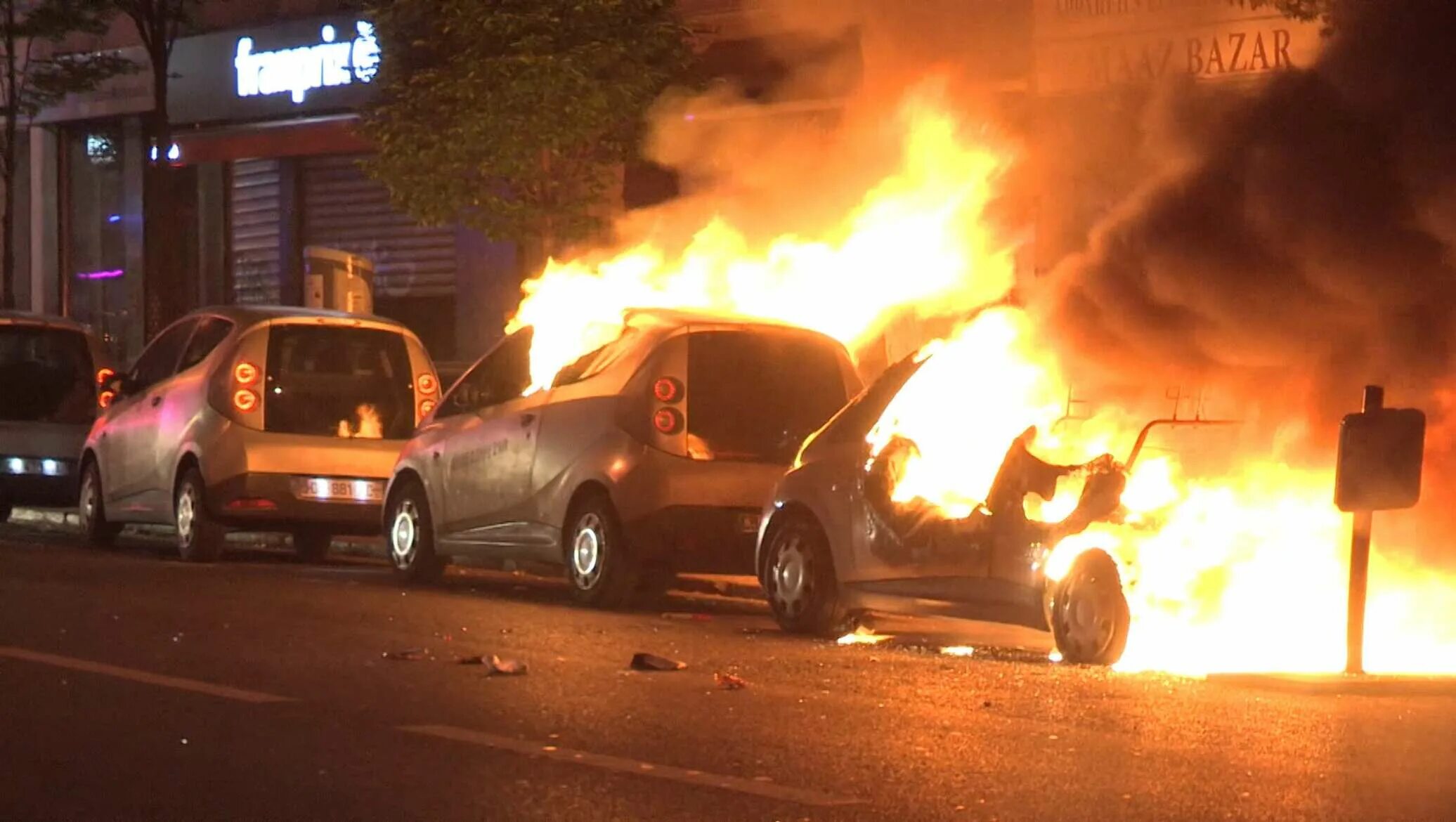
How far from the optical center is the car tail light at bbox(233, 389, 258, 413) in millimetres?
14742

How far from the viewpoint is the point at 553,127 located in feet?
55.8

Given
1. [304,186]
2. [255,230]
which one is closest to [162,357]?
[304,186]

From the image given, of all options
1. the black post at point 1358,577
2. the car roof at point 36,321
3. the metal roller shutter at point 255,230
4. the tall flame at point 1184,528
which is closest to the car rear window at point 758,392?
the tall flame at point 1184,528

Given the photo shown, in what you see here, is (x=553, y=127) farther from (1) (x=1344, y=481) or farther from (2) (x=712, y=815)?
(2) (x=712, y=815)

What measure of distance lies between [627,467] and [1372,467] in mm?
4016

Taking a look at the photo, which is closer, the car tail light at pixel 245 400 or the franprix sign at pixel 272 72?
the car tail light at pixel 245 400

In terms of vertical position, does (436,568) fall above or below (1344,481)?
below

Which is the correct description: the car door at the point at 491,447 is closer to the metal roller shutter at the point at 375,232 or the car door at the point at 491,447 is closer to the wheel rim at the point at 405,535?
the wheel rim at the point at 405,535

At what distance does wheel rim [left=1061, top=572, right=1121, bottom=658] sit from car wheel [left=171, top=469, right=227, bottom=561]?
272 inches

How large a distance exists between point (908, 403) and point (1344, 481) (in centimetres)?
214

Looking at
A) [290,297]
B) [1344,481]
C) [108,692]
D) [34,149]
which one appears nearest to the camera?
[108,692]

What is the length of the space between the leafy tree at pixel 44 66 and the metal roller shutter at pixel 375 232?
2.75 m

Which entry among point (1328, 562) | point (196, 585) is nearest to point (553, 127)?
point (196, 585)

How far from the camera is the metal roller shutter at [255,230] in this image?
28891 millimetres
